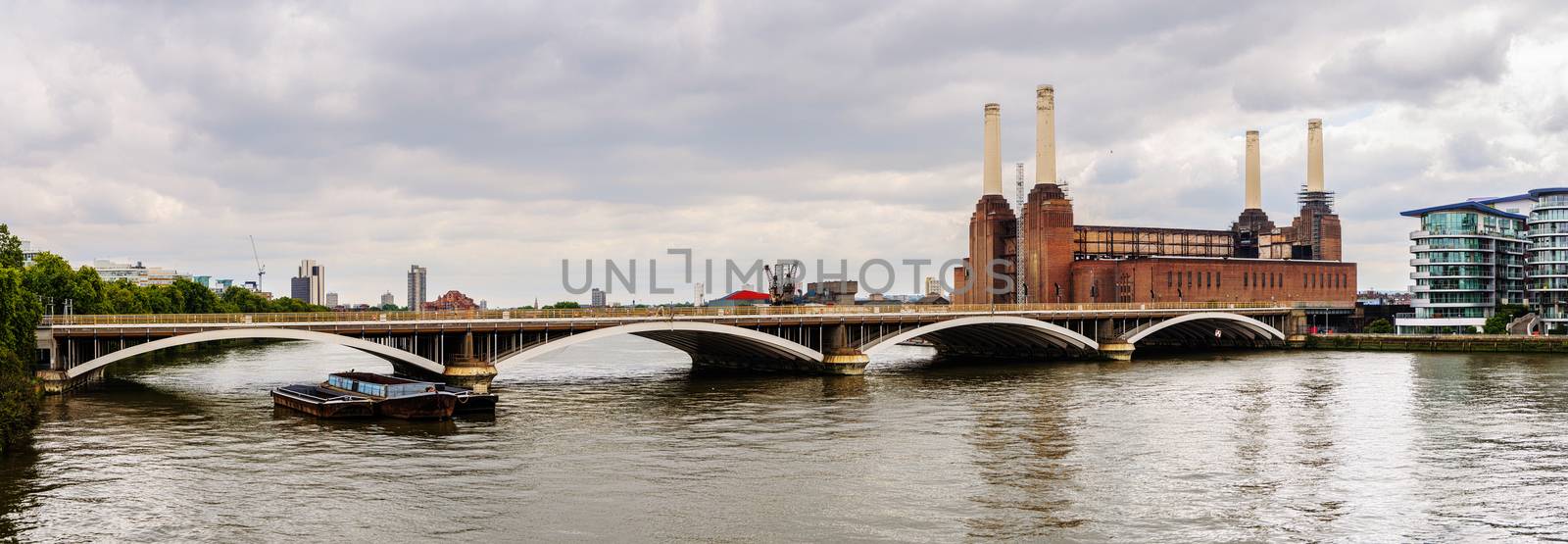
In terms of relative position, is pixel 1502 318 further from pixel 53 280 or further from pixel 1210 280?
pixel 53 280

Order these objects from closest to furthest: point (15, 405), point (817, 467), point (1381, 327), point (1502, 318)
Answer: point (817, 467) → point (15, 405) → point (1502, 318) → point (1381, 327)

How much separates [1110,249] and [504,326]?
124 meters

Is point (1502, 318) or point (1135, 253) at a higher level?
point (1135, 253)

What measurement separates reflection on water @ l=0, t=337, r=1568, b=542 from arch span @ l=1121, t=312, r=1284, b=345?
38734mm

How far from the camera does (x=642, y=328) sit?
8325 cm

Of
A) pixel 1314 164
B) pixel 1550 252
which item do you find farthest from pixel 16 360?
pixel 1314 164

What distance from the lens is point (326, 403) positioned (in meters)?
61.4

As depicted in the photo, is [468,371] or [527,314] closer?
[468,371]

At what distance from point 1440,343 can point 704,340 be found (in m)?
85.0

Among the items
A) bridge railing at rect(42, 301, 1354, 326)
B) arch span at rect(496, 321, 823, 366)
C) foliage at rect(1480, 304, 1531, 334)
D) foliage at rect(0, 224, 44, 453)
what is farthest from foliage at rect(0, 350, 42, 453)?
foliage at rect(1480, 304, 1531, 334)

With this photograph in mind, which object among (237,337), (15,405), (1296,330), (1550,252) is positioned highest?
(1550,252)

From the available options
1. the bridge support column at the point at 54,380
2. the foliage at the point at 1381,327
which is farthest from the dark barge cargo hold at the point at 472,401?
the foliage at the point at 1381,327

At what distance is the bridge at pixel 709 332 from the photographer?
69.8 metres

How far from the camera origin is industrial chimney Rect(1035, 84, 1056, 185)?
16500 cm
